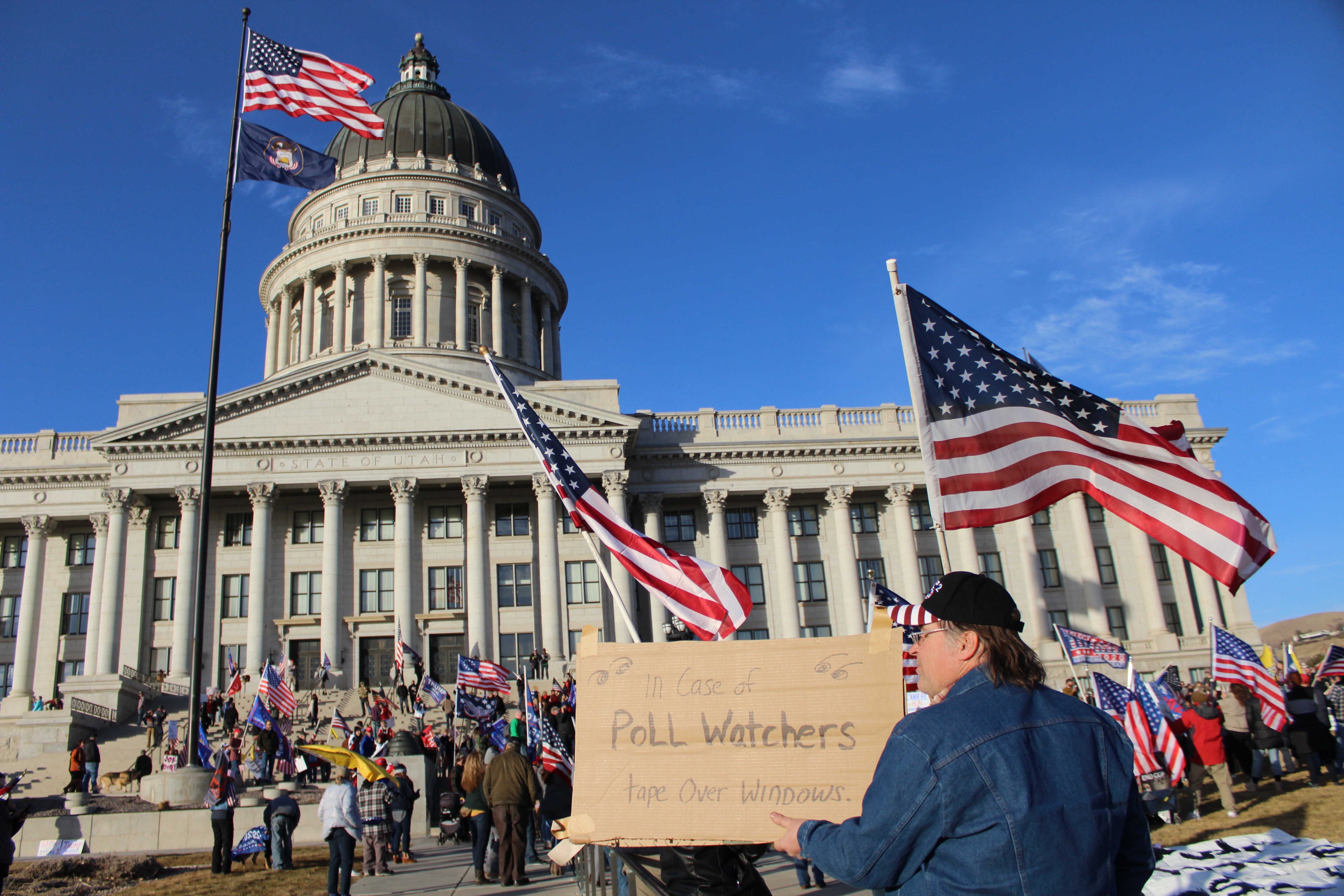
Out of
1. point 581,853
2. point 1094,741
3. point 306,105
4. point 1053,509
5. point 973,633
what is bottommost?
point 581,853

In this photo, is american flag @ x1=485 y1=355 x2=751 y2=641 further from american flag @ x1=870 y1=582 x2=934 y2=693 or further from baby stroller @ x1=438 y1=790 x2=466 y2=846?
baby stroller @ x1=438 y1=790 x2=466 y2=846

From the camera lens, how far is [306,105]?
2214cm

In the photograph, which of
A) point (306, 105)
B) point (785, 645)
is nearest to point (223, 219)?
point (306, 105)

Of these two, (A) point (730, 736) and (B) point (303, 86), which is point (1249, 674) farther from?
(B) point (303, 86)

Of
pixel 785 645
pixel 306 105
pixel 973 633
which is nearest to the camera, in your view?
pixel 973 633

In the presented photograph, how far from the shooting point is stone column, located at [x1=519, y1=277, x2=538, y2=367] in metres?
61.5

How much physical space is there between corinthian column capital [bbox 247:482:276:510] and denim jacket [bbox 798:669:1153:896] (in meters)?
42.5

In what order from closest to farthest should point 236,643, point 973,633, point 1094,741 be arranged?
point 1094,741, point 973,633, point 236,643

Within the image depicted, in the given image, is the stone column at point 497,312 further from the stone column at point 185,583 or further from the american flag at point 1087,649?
the american flag at point 1087,649

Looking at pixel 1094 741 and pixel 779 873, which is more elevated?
pixel 1094 741

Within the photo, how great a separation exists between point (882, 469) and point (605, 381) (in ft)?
45.9

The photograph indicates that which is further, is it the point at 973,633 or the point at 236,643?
the point at 236,643

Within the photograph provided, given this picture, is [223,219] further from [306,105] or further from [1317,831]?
[1317,831]

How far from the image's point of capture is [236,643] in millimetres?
42375
